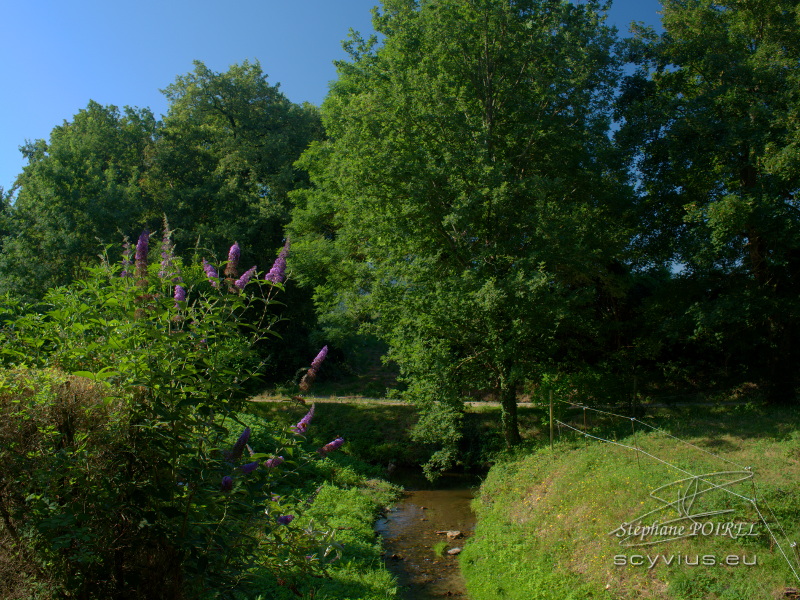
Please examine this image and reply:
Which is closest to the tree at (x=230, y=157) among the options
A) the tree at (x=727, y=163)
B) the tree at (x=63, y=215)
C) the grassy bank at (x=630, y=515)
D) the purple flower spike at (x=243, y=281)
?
the tree at (x=63, y=215)

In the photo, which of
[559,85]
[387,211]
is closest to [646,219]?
[559,85]

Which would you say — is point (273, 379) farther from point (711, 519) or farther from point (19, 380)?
point (19, 380)

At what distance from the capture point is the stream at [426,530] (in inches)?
367

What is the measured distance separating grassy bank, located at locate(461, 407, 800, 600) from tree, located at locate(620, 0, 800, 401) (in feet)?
11.4

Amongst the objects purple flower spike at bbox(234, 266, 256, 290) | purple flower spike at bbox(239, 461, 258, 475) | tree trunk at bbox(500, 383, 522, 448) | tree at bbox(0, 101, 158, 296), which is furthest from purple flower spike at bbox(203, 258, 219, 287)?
tree at bbox(0, 101, 158, 296)

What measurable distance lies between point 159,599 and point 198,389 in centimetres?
159

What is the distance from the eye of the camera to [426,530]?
12.2 metres

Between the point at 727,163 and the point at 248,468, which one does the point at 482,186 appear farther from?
the point at 248,468

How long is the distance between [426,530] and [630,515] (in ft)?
17.1

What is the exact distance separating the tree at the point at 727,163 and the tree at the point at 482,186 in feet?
4.80

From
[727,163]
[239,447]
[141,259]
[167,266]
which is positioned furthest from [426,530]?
[727,163]

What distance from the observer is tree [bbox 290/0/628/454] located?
13.8 m

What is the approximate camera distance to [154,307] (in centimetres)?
392

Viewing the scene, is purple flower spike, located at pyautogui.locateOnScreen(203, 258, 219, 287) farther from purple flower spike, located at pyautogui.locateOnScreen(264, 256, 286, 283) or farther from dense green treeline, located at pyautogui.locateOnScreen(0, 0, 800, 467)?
dense green treeline, located at pyautogui.locateOnScreen(0, 0, 800, 467)
